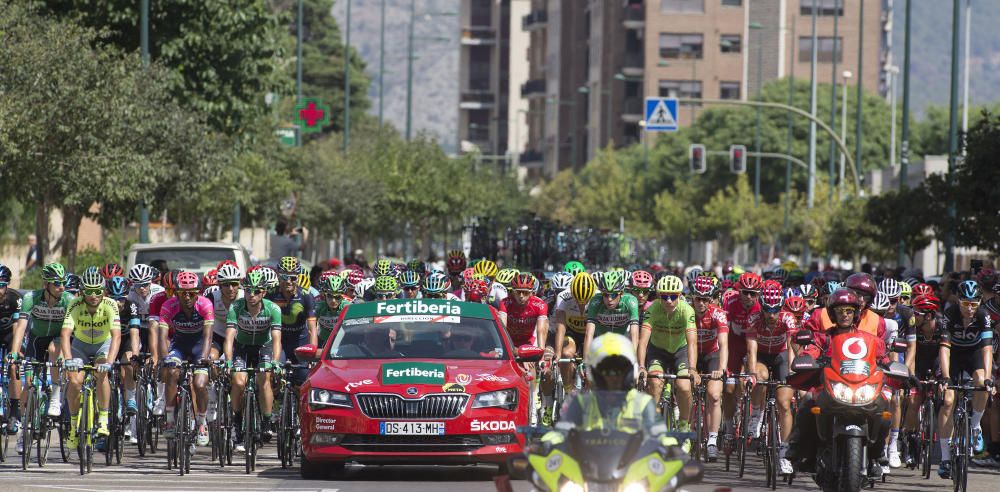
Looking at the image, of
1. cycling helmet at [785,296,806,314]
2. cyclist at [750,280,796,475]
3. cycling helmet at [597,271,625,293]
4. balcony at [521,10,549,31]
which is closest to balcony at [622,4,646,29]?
balcony at [521,10,549,31]

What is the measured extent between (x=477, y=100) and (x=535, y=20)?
81.8 ft

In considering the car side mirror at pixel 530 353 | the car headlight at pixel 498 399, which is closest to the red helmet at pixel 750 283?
the car side mirror at pixel 530 353

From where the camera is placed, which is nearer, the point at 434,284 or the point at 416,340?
the point at 416,340

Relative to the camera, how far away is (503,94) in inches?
6850

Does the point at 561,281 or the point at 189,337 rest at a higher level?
the point at 561,281

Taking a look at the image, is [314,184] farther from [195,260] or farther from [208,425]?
[208,425]

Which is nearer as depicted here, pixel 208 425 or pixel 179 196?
pixel 208 425

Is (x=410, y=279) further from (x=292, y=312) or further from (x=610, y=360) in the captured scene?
(x=610, y=360)

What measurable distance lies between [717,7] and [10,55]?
294 feet

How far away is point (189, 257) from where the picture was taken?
27.3m

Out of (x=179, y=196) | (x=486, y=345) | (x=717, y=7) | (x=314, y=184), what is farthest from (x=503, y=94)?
(x=486, y=345)

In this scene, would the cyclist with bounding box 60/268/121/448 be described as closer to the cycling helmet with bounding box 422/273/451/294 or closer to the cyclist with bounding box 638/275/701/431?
the cycling helmet with bounding box 422/273/451/294

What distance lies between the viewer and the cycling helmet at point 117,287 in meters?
17.9

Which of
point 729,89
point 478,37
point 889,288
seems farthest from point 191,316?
point 478,37
